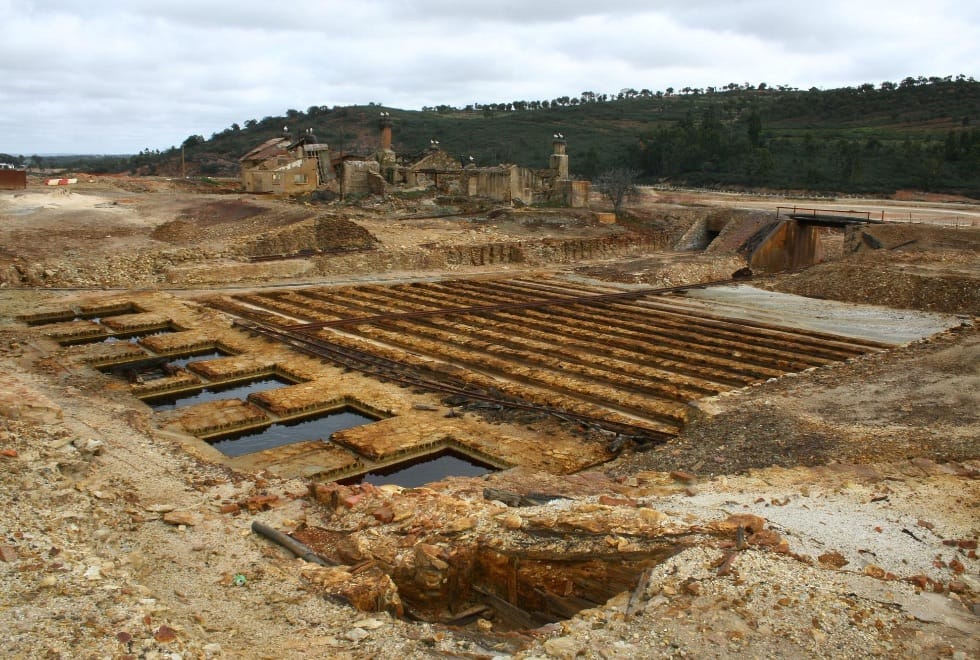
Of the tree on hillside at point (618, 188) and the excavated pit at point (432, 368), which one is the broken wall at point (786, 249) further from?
the tree on hillside at point (618, 188)

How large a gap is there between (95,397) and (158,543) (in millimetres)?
4971

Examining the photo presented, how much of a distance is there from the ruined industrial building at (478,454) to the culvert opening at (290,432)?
43mm

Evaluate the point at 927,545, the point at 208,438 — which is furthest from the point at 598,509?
the point at 208,438

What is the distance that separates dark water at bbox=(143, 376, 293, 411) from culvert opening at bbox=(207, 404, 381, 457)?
1393 mm

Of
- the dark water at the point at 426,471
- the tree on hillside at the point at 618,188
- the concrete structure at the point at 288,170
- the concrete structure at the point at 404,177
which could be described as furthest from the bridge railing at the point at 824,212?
the dark water at the point at 426,471

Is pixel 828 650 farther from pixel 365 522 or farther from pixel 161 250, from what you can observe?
pixel 161 250

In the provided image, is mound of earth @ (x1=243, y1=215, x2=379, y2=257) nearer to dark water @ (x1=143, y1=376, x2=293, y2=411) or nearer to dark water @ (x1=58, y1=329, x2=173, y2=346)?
dark water @ (x1=58, y1=329, x2=173, y2=346)

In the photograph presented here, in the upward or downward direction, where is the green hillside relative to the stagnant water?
upward

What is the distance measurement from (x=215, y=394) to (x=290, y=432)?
2036 millimetres

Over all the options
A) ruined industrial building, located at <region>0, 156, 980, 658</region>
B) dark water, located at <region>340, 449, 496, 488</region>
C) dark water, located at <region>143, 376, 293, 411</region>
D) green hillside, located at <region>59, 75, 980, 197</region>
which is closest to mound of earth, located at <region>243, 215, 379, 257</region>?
ruined industrial building, located at <region>0, 156, 980, 658</region>

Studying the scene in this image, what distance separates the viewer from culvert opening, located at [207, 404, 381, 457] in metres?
8.95

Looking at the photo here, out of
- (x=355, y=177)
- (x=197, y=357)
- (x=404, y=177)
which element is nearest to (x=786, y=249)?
(x=404, y=177)

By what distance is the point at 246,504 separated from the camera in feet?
20.3

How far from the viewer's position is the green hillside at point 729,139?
1593 inches
